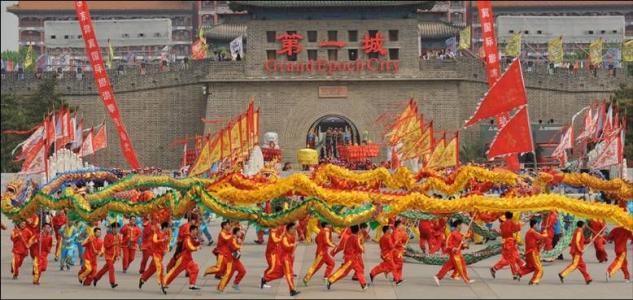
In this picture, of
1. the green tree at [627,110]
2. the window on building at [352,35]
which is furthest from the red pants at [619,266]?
the window on building at [352,35]

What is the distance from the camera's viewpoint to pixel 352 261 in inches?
653

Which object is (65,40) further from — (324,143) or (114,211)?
(114,211)

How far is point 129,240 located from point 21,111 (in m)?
30.2

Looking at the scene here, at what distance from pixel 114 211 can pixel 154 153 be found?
31958 mm

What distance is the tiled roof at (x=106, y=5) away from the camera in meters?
80.9

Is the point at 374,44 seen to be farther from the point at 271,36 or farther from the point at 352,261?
the point at 352,261

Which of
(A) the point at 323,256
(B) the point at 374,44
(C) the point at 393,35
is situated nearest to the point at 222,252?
(A) the point at 323,256

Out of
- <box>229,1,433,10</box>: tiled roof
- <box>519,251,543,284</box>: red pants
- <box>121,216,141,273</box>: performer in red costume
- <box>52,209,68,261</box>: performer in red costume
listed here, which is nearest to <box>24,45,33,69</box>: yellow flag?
<box>229,1,433,10</box>: tiled roof

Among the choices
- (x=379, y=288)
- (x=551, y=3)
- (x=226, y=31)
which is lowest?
(x=379, y=288)

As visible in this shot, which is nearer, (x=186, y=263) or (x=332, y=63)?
(x=186, y=263)

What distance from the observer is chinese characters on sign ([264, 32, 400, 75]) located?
48125mm

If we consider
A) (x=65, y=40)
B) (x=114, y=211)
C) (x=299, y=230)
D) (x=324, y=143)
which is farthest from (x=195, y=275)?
(x=65, y=40)

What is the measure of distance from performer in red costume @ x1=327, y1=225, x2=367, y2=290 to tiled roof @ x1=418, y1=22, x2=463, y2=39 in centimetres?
4126

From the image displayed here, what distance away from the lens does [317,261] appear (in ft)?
55.4
